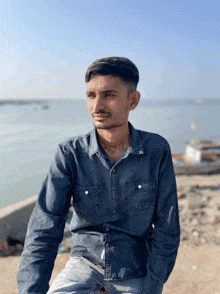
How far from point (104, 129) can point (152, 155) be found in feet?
1.36

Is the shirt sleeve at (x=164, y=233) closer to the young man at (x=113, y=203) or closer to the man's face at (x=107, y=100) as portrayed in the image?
the young man at (x=113, y=203)

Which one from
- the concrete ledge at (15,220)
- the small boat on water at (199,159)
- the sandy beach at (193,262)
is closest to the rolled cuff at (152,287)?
the sandy beach at (193,262)

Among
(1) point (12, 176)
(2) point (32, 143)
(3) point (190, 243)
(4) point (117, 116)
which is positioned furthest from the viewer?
(2) point (32, 143)

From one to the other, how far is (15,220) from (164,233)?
293 cm

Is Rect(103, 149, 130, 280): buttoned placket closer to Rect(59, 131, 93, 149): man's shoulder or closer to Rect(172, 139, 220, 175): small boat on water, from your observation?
Rect(59, 131, 93, 149): man's shoulder

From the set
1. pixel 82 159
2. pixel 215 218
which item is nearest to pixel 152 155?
pixel 82 159

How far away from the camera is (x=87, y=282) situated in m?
1.57

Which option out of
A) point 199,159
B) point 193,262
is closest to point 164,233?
point 193,262

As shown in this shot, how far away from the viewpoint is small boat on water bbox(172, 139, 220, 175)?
1400cm

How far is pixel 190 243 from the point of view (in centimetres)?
369

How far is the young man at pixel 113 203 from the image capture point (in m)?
1.52

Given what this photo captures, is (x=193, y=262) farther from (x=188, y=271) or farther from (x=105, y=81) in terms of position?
(x=105, y=81)

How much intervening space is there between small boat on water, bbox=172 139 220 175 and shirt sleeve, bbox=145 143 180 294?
1240 centimetres

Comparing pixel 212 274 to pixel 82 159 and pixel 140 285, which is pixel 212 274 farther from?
pixel 82 159
